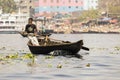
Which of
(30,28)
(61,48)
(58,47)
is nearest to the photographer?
(58,47)

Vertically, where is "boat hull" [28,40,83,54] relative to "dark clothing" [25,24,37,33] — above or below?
below

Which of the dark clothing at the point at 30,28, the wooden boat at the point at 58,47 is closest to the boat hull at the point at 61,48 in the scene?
the wooden boat at the point at 58,47

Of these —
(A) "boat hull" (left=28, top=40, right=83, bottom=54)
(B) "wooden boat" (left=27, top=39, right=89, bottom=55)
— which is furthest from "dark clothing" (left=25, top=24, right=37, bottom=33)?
(A) "boat hull" (left=28, top=40, right=83, bottom=54)

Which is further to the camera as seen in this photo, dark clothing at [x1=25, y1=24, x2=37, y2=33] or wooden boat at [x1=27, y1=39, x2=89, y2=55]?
dark clothing at [x1=25, y1=24, x2=37, y2=33]

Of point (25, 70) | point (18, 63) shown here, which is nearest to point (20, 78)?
point (25, 70)

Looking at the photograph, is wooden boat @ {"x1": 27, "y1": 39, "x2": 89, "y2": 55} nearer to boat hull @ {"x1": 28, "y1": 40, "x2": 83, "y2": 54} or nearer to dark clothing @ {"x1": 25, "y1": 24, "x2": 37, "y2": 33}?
boat hull @ {"x1": 28, "y1": 40, "x2": 83, "y2": 54}

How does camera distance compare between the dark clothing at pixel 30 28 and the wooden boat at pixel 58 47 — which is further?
the dark clothing at pixel 30 28

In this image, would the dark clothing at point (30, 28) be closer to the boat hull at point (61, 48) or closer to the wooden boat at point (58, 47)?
the wooden boat at point (58, 47)

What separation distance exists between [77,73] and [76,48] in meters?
14.4

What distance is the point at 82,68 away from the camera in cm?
3341

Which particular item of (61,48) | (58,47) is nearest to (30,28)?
(58,47)

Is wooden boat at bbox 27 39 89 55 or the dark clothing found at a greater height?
the dark clothing

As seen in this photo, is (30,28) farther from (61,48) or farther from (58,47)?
(61,48)

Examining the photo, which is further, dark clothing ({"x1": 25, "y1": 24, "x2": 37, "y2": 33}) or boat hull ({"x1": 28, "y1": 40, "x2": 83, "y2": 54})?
dark clothing ({"x1": 25, "y1": 24, "x2": 37, "y2": 33})
